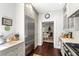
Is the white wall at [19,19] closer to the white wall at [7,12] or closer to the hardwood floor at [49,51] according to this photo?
the white wall at [7,12]

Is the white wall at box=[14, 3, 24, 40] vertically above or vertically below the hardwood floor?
above

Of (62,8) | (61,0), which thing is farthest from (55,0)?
(62,8)

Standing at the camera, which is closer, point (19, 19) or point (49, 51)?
point (19, 19)

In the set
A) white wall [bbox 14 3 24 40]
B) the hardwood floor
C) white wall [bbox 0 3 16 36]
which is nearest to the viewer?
white wall [bbox 0 3 16 36]

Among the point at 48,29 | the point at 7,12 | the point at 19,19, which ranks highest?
the point at 7,12

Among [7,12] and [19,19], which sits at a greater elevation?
[7,12]

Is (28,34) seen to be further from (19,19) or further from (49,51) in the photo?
(49,51)

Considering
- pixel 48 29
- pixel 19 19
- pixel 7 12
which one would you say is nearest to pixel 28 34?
pixel 19 19

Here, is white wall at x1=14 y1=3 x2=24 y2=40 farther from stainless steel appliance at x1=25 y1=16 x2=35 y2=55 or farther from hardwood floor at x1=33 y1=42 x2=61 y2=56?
hardwood floor at x1=33 y1=42 x2=61 y2=56

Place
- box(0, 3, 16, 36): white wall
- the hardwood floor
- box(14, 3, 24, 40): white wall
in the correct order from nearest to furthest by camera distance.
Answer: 1. box(0, 3, 16, 36): white wall
2. box(14, 3, 24, 40): white wall
3. the hardwood floor

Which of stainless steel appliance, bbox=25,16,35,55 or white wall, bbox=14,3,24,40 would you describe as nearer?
white wall, bbox=14,3,24,40

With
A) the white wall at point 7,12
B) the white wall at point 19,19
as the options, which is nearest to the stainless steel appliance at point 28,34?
the white wall at point 19,19

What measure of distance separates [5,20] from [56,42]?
1373mm

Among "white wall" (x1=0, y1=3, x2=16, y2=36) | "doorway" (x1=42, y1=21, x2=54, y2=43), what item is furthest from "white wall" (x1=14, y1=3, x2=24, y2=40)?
"doorway" (x1=42, y1=21, x2=54, y2=43)
